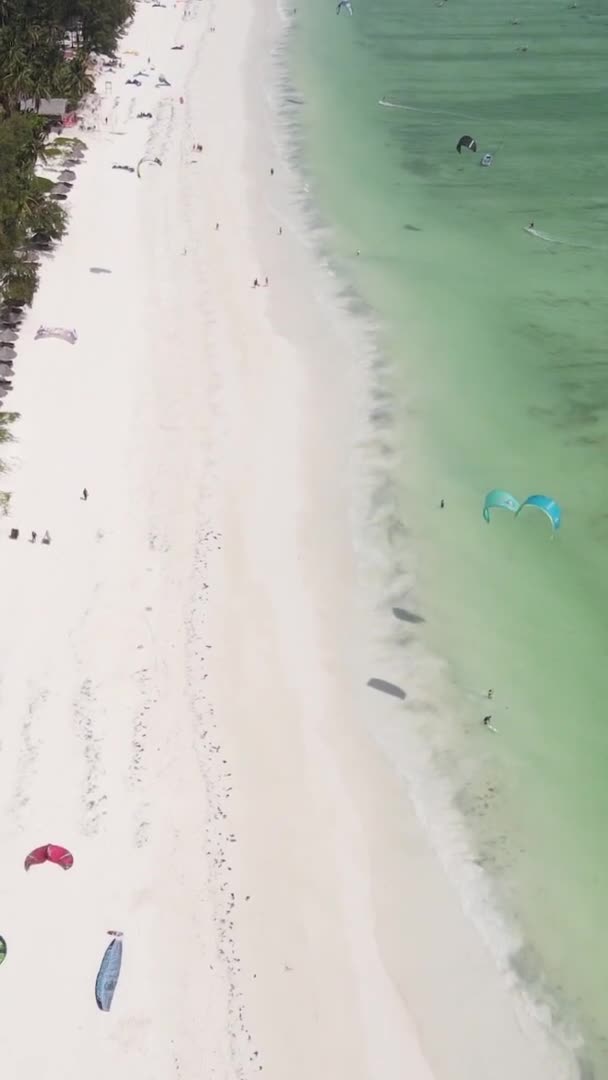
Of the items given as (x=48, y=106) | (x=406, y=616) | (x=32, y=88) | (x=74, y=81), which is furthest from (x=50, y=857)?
(x=74, y=81)

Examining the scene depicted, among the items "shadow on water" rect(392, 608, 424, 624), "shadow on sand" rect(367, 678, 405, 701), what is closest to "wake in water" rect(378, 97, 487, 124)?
"shadow on water" rect(392, 608, 424, 624)

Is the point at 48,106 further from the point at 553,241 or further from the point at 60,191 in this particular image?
the point at 553,241

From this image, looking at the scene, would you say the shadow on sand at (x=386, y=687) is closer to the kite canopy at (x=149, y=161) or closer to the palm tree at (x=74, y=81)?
the kite canopy at (x=149, y=161)

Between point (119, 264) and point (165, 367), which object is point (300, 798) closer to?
point (165, 367)

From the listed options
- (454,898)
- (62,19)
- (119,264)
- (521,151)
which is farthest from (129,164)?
(454,898)

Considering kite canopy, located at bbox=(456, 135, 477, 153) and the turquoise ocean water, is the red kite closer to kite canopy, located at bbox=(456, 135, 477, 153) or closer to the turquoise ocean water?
the turquoise ocean water

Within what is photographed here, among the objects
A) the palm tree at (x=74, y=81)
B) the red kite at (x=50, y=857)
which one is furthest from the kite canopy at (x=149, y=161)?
the red kite at (x=50, y=857)
